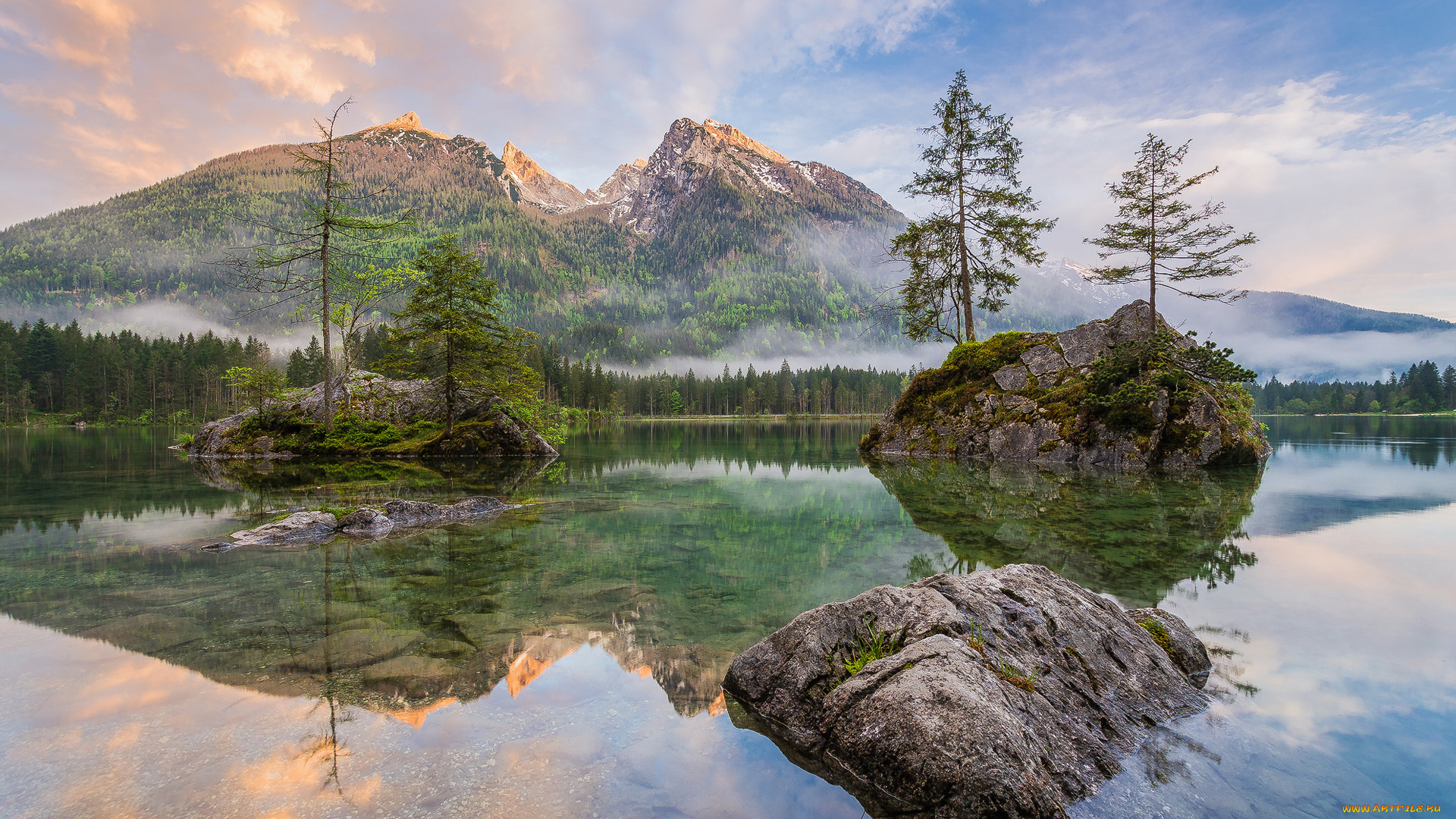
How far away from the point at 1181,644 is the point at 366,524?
13247mm

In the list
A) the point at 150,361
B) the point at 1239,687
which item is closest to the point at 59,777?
the point at 1239,687

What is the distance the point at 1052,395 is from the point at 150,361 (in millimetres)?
125214

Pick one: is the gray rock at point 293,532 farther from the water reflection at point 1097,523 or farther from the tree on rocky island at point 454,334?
the tree on rocky island at point 454,334

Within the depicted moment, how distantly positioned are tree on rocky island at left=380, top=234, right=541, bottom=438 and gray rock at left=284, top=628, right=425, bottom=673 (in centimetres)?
2248

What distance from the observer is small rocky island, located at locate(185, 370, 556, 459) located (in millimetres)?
27438

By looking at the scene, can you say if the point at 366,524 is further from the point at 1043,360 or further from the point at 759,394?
the point at 759,394

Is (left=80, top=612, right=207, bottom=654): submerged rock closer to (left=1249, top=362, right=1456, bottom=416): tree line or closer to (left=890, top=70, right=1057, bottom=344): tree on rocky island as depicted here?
(left=890, top=70, right=1057, bottom=344): tree on rocky island

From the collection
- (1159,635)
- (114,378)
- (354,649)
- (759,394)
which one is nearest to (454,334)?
(354,649)

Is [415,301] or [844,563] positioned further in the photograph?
[415,301]

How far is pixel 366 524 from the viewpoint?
11664 millimetres

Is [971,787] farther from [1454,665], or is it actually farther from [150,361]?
[150,361]

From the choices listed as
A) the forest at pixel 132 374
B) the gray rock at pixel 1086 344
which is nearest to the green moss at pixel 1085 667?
the gray rock at pixel 1086 344

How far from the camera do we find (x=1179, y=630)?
19.1 feet

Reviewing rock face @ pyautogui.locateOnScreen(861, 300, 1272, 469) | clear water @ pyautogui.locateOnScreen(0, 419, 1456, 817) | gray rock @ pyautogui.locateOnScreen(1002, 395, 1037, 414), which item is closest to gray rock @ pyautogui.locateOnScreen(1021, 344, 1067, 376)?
rock face @ pyautogui.locateOnScreen(861, 300, 1272, 469)
